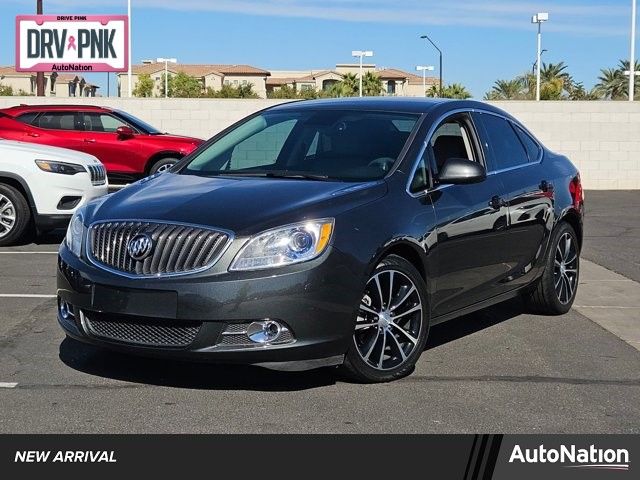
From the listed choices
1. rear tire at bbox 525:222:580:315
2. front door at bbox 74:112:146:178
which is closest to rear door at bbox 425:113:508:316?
rear tire at bbox 525:222:580:315

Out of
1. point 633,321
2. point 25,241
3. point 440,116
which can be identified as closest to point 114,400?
point 440,116

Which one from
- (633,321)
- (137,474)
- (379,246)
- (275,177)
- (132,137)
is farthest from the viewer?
(132,137)

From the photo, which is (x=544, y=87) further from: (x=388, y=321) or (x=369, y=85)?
(x=388, y=321)

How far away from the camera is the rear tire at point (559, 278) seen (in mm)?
7633

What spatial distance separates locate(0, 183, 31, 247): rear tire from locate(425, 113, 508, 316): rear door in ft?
20.2

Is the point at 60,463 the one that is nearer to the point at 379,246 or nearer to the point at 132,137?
the point at 379,246

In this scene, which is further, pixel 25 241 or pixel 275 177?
pixel 25 241

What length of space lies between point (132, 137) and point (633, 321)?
39.1ft

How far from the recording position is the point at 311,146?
6508mm

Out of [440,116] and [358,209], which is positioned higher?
[440,116]

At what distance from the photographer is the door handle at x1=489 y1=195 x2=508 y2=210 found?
6.68 m

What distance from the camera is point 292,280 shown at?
5.14 meters

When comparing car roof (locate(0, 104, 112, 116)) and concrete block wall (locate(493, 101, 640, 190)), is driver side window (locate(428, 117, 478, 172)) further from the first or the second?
concrete block wall (locate(493, 101, 640, 190))

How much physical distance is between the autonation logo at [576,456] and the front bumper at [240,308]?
4.17ft
